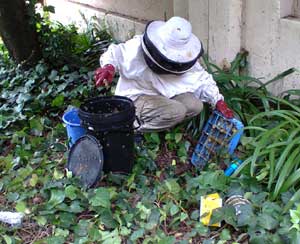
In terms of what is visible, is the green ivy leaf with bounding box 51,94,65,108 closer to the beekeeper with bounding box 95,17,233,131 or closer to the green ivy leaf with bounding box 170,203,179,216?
the beekeeper with bounding box 95,17,233,131

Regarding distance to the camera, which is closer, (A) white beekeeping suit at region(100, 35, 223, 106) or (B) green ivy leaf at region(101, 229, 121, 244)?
(B) green ivy leaf at region(101, 229, 121, 244)

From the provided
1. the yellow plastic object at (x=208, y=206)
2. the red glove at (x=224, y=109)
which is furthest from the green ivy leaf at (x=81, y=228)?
the red glove at (x=224, y=109)

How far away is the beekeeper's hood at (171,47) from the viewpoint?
3.37 m

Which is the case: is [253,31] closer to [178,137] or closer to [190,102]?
[190,102]

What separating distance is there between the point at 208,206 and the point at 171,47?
3.36 ft

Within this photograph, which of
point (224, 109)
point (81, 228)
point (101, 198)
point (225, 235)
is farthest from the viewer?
point (224, 109)

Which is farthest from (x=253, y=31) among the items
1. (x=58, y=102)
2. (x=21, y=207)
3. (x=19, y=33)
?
(x=19, y=33)

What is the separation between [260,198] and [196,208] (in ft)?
1.20

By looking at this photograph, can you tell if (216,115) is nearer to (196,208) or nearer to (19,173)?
(196,208)

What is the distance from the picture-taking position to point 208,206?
2969mm

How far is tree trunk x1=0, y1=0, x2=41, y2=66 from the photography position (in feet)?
17.3

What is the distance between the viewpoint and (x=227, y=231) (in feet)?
9.21

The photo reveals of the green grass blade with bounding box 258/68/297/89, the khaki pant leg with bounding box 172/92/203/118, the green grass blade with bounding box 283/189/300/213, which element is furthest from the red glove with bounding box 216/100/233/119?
the green grass blade with bounding box 283/189/300/213

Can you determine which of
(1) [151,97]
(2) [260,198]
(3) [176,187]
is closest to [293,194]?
(2) [260,198]
